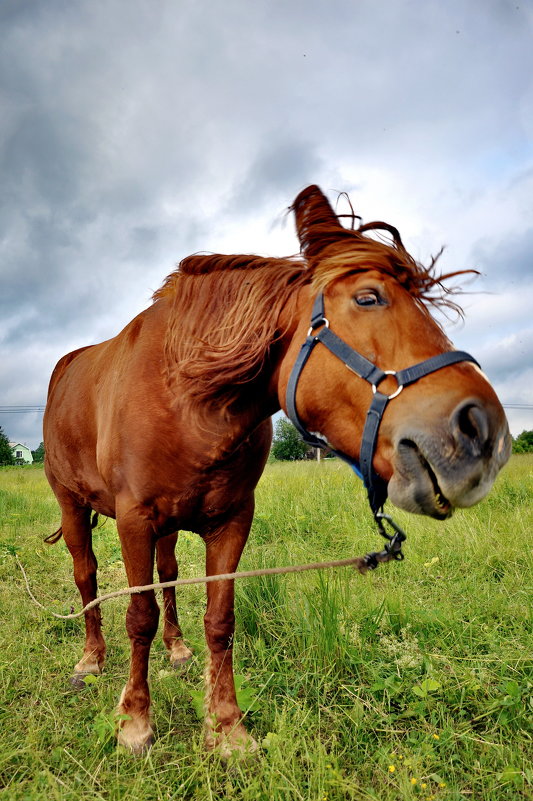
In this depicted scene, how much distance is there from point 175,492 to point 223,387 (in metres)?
0.57

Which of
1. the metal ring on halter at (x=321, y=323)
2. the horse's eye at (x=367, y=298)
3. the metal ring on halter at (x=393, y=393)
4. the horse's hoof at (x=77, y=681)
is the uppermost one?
the horse's eye at (x=367, y=298)

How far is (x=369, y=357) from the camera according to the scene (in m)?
1.93

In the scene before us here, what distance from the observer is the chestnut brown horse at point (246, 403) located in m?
1.78

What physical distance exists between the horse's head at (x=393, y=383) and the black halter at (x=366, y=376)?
1 cm

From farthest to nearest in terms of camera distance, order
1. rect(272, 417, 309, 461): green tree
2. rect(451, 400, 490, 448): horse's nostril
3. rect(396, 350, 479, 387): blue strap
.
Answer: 1. rect(272, 417, 309, 461): green tree
2. rect(396, 350, 479, 387): blue strap
3. rect(451, 400, 490, 448): horse's nostril

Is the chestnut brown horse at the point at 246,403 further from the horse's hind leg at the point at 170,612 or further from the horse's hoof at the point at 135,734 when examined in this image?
the horse's hind leg at the point at 170,612

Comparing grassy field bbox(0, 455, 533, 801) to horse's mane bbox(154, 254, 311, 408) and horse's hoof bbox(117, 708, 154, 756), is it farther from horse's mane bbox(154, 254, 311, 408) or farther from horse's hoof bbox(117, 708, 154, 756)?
horse's mane bbox(154, 254, 311, 408)

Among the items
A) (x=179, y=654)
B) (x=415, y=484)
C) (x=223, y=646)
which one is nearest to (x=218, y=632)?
(x=223, y=646)

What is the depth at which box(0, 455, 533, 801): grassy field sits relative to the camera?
6.83 feet

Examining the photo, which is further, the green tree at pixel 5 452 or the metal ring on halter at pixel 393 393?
the green tree at pixel 5 452

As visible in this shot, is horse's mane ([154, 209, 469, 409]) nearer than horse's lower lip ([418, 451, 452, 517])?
No

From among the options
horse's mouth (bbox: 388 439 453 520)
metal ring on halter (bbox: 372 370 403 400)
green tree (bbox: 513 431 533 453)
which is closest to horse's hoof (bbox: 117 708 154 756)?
horse's mouth (bbox: 388 439 453 520)

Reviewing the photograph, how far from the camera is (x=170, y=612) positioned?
3615 mm

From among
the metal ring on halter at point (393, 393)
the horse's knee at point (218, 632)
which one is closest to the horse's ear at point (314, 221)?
the metal ring on halter at point (393, 393)
